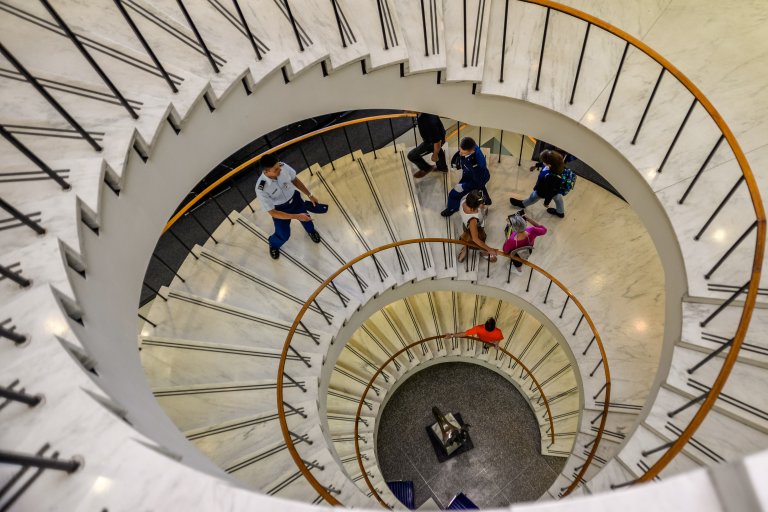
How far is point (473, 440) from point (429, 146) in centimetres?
548

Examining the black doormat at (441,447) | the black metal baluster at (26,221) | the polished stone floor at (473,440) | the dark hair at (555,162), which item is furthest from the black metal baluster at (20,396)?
the black doormat at (441,447)

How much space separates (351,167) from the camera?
7.32 m

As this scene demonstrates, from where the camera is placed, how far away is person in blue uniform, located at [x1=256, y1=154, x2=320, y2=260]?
199 inches

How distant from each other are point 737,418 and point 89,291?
479cm

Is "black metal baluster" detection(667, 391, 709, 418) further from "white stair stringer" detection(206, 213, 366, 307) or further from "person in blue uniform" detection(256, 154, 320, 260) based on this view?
"person in blue uniform" detection(256, 154, 320, 260)

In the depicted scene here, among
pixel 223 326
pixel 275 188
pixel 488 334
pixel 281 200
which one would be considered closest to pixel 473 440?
pixel 488 334

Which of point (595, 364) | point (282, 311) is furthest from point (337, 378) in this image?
point (595, 364)

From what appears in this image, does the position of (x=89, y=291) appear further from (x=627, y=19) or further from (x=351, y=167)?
(x=627, y=19)

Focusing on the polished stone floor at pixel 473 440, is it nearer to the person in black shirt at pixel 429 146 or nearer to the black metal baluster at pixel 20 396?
the person in black shirt at pixel 429 146

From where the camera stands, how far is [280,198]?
17.8ft

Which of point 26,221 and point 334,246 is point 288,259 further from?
point 26,221

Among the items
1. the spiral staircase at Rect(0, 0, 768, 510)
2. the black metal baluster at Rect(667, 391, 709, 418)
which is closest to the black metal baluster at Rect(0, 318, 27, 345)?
the spiral staircase at Rect(0, 0, 768, 510)

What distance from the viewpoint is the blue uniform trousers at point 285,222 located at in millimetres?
5708

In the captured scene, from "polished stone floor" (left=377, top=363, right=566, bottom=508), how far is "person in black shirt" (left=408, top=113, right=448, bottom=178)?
4.16m
